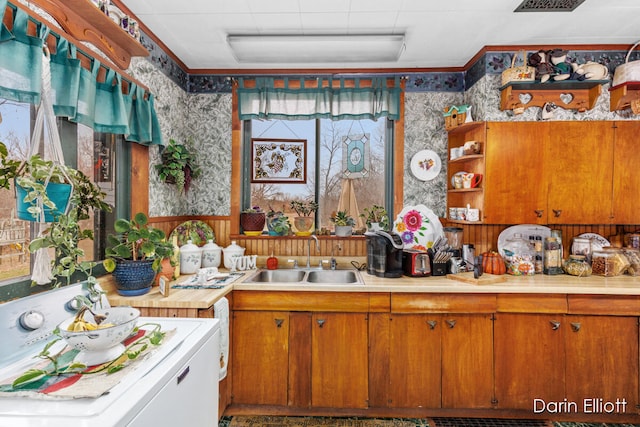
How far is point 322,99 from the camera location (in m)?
3.13

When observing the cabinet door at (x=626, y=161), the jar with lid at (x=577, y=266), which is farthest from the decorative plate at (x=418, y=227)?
the cabinet door at (x=626, y=161)

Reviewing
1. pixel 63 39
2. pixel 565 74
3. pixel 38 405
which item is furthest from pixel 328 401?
pixel 565 74

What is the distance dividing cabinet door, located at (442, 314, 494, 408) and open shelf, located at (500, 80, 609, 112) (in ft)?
5.45

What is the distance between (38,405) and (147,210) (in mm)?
1799

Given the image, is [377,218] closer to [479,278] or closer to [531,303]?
[479,278]

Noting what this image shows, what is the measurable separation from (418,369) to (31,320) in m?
2.13

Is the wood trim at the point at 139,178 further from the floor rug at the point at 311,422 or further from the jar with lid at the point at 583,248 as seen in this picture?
the jar with lid at the point at 583,248

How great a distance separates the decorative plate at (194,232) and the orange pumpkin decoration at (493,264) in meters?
2.22

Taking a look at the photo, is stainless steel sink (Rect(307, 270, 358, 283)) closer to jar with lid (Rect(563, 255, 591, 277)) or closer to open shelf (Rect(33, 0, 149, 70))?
jar with lid (Rect(563, 255, 591, 277))

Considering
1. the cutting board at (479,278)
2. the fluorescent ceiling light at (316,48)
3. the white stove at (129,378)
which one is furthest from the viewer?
the fluorescent ceiling light at (316,48)

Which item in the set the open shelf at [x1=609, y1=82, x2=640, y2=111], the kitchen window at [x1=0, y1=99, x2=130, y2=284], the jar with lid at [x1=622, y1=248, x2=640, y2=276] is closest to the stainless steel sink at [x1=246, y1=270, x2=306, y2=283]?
the kitchen window at [x1=0, y1=99, x2=130, y2=284]

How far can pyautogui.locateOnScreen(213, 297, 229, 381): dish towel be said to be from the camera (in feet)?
6.78

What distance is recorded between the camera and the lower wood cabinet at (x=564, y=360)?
7.68 feet

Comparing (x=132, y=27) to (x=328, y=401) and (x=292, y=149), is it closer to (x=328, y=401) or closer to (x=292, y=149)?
(x=292, y=149)
